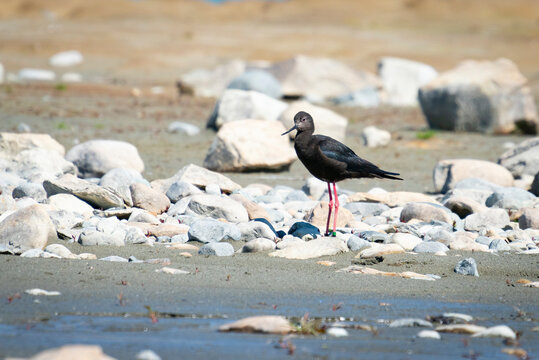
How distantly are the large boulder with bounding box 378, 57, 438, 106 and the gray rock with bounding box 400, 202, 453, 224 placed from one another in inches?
690

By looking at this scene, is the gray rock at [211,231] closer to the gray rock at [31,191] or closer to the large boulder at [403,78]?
the gray rock at [31,191]

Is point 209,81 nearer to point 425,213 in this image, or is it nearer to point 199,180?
point 199,180

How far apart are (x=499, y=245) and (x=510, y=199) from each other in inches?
95.3

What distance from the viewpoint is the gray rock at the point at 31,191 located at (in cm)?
807

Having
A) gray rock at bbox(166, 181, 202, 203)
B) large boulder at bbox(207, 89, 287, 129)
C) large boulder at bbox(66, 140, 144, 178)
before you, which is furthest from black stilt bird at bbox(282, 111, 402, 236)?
large boulder at bbox(207, 89, 287, 129)

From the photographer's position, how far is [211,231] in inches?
264

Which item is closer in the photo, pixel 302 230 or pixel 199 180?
pixel 302 230

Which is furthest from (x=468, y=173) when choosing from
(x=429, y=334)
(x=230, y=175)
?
(x=429, y=334)

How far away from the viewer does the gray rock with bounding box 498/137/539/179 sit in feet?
37.6

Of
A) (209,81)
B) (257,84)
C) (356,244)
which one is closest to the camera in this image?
(356,244)

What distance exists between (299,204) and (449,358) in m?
5.26

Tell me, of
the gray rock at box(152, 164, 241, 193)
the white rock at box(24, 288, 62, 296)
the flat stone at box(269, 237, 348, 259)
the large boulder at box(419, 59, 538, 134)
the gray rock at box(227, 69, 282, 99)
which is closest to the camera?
the white rock at box(24, 288, 62, 296)

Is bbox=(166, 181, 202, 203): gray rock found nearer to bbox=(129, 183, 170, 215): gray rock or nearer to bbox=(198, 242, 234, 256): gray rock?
bbox=(129, 183, 170, 215): gray rock

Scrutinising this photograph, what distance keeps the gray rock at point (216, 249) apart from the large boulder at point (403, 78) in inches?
780
